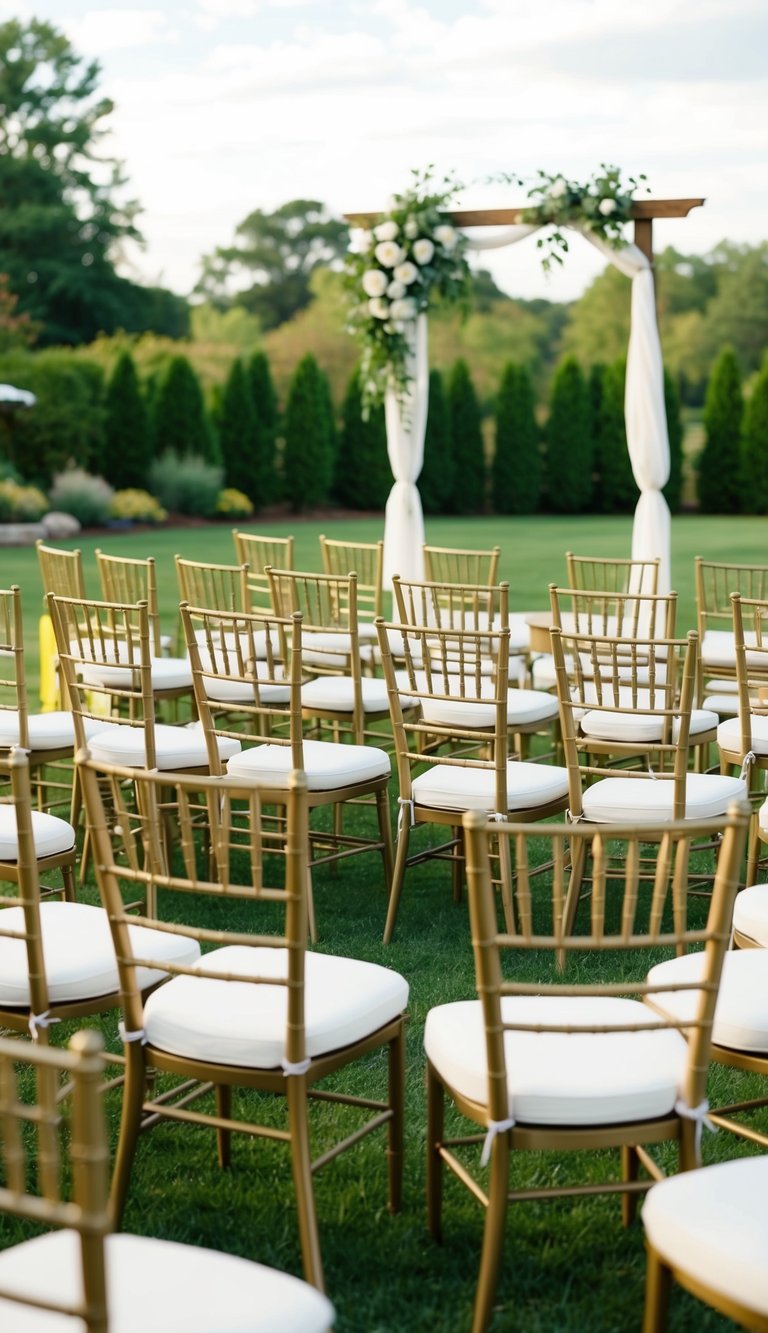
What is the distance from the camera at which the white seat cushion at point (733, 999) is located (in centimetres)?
238

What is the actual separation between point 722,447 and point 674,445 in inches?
34.8

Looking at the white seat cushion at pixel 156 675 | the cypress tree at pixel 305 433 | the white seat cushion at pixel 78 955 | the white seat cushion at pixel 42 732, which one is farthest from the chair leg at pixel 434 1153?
the cypress tree at pixel 305 433

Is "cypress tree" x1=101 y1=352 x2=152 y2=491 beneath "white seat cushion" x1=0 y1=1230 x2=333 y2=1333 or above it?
above

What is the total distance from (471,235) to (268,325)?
34598 mm

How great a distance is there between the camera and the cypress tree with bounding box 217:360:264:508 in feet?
70.3

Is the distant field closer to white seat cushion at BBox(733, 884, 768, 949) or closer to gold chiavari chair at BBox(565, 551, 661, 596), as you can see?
gold chiavari chair at BBox(565, 551, 661, 596)

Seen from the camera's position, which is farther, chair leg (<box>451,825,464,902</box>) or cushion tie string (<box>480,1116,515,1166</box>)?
chair leg (<box>451,825,464,902</box>)

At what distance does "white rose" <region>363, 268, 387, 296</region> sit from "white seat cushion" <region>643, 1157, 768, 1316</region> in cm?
665

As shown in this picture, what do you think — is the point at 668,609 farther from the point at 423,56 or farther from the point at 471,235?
the point at 423,56

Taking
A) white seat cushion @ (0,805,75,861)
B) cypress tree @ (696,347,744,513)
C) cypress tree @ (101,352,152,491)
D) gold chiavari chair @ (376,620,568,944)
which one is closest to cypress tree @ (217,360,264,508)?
cypress tree @ (101,352,152,491)

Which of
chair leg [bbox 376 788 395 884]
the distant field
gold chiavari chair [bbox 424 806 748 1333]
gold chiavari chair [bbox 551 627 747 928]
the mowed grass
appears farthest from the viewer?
the distant field

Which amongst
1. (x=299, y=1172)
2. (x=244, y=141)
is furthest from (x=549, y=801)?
(x=244, y=141)

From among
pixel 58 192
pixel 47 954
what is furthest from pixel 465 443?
pixel 47 954

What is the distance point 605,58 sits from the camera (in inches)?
829
